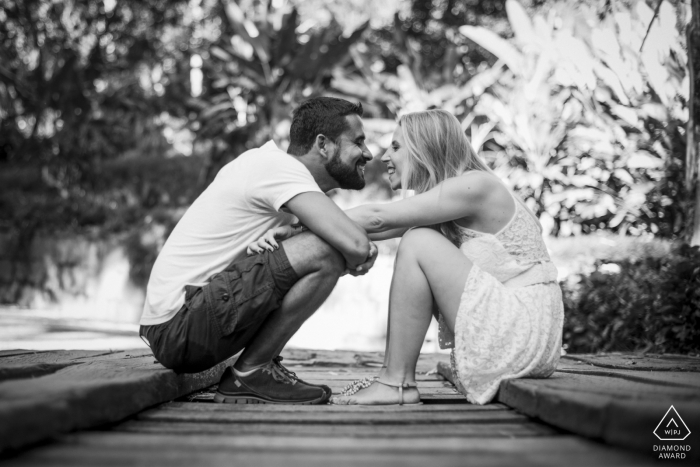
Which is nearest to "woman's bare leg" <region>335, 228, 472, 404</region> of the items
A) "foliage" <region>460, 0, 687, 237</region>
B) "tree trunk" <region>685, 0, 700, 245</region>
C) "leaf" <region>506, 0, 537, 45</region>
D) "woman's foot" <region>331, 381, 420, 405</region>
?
"woman's foot" <region>331, 381, 420, 405</region>

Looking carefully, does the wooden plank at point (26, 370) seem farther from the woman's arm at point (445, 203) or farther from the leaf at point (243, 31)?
the leaf at point (243, 31)

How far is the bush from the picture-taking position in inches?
143

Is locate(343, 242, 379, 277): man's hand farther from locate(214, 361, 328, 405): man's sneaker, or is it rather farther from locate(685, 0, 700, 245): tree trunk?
locate(685, 0, 700, 245): tree trunk

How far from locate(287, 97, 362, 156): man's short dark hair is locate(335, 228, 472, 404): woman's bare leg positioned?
67cm

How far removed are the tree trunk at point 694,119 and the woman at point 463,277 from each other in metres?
2.04

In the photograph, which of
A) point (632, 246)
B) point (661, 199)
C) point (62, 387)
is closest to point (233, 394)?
point (62, 387)

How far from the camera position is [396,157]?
2.64 metres

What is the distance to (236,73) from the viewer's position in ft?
29.7

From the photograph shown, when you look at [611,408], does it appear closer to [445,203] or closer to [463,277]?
[463,277]

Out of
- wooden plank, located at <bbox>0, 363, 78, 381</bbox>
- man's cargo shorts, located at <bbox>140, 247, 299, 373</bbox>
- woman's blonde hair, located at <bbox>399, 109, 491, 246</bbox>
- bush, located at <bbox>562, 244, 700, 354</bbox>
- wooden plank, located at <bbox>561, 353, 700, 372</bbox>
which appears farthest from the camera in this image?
bush, located at <bbox>562, 244, 700, 354</bbox>

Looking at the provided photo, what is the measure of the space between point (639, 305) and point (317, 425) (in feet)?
9.71

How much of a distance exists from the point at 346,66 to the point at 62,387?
31.7 feet

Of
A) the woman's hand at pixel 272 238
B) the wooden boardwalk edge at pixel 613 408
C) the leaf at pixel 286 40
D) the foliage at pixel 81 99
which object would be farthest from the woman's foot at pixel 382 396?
the leaf at pixel 286 40

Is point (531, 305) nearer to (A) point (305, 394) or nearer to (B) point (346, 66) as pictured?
(A) point (305, 394)
